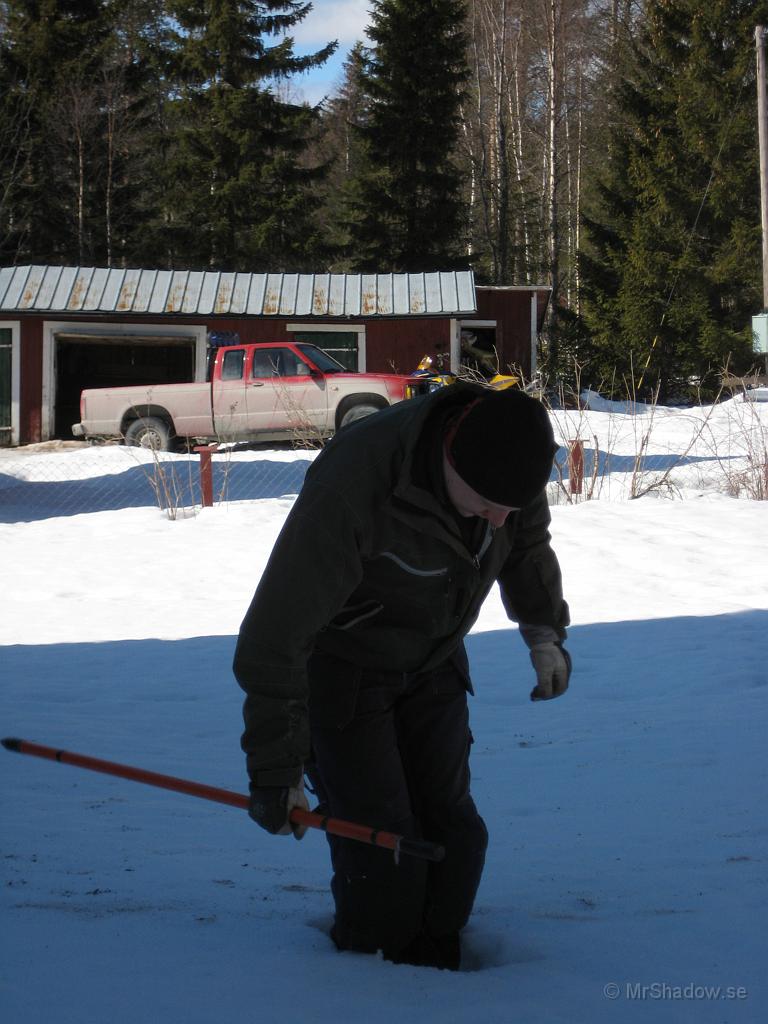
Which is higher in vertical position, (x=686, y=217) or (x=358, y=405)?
(x=686, y=217)

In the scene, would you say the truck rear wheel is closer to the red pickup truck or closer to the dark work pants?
the red pickup truck

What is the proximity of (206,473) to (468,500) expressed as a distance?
1021cm

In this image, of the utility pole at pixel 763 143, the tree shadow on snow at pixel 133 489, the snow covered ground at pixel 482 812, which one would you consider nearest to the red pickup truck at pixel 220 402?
the tree shadow on snow at pixel 133 489

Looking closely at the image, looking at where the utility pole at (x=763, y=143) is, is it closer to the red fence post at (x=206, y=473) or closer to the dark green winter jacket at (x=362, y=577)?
the red fence post at (x=206, y=473)

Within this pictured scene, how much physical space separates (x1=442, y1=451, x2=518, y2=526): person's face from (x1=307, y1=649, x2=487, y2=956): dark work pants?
53cm

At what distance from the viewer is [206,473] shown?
41.1 ft

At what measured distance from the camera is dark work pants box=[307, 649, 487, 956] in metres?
2.84

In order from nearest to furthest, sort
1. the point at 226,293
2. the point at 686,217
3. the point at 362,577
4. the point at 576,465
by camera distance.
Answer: the point at 362,577
the point at 576,465
the point at 226,293
the point at 686,217

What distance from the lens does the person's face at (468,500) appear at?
8.35 ft

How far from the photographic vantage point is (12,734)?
5438 millimetres

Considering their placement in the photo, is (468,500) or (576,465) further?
(576,465)

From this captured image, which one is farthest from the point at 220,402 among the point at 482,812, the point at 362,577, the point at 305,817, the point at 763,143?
the point at 763,143

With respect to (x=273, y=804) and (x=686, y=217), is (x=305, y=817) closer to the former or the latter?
(x=273, y=804)

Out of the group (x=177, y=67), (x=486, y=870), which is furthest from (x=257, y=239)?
(x=486, y=870)
